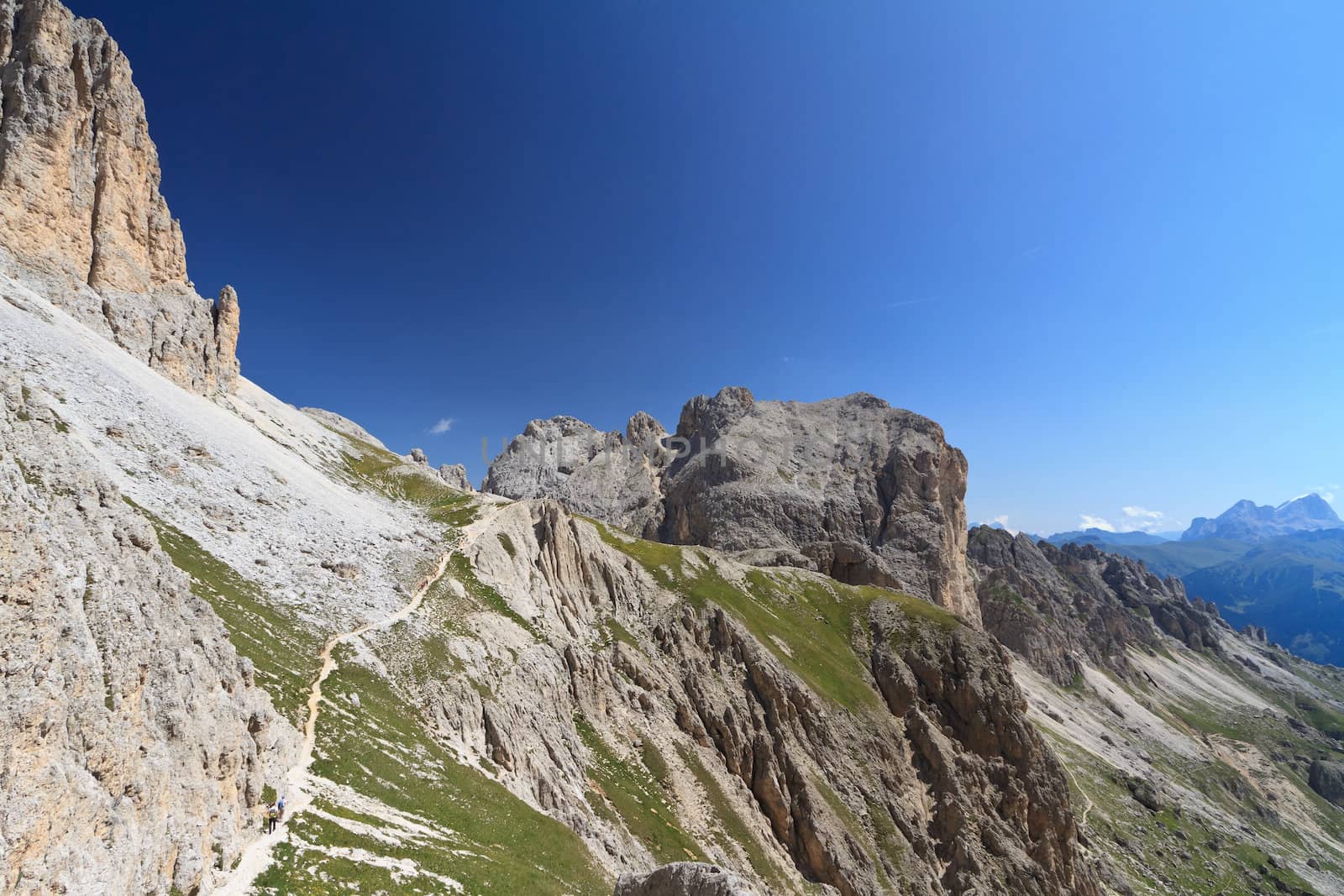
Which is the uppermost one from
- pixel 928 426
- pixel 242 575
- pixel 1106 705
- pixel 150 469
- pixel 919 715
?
pixel 928 426

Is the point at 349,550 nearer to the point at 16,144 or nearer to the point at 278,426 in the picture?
the point at 278,426

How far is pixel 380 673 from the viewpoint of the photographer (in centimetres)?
3662

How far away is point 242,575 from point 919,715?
255 ft

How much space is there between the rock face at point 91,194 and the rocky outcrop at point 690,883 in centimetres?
9119

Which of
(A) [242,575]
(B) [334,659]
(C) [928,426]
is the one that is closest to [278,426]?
(A) [242,575]

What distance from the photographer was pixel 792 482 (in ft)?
626

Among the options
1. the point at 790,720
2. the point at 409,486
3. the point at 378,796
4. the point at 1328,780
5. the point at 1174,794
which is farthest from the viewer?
the point at 1328,780

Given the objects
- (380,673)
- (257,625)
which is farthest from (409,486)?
(380,673)

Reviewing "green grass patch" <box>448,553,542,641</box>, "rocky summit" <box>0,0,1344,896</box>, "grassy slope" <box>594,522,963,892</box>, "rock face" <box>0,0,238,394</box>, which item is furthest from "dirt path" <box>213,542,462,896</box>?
"rock face" <box>0,0,238,394</box>

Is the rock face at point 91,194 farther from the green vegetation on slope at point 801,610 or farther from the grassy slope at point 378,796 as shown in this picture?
the green vegetation on slope at point 801,610

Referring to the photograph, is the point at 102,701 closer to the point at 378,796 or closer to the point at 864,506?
the point at 378,796

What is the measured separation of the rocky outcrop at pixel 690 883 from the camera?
1870cm

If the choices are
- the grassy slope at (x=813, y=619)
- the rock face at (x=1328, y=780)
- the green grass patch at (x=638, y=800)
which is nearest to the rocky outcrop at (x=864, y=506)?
the grassy slope at (x=813, y=619)

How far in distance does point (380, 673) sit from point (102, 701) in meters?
22.7
